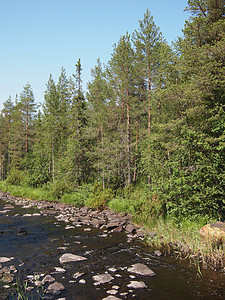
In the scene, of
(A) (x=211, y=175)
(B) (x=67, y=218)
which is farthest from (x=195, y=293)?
(B) (x=67, y=218)

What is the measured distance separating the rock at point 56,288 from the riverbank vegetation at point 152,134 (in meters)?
6.18

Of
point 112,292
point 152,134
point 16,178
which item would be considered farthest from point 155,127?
point 16,178

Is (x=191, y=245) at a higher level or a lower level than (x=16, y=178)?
lower

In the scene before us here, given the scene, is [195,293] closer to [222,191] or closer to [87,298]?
[87,298]

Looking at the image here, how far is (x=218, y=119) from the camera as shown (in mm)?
10070

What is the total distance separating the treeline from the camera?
1033 cm

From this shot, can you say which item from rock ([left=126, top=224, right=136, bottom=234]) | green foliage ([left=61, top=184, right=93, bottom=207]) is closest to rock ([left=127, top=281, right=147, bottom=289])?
rock ([left=126, top=224, right=136, bottom=234])

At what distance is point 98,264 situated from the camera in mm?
7941

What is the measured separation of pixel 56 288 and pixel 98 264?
80.5 inches

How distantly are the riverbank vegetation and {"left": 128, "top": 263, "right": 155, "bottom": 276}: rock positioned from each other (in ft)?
12.5

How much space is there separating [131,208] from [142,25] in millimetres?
14058

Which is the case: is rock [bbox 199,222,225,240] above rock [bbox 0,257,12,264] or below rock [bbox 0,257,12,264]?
above

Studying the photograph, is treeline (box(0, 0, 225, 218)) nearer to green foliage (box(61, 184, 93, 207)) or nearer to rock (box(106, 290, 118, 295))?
green foliage (box(61, 184, 93, 207))

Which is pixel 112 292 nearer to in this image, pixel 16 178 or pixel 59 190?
pixel 59 190
